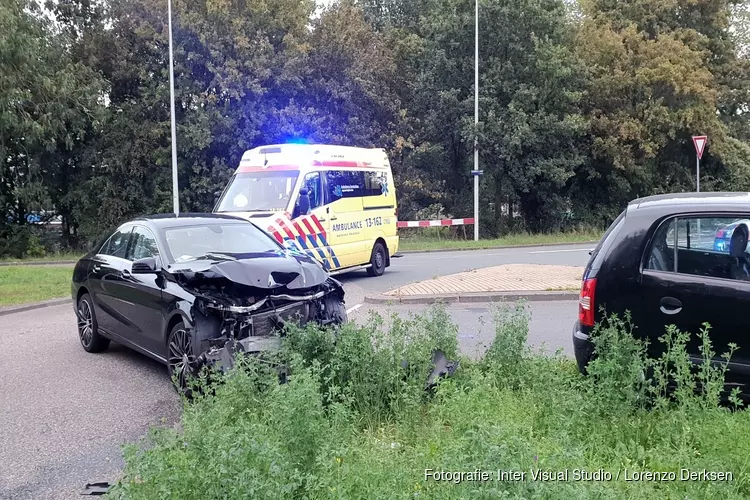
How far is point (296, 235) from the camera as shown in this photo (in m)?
11.7

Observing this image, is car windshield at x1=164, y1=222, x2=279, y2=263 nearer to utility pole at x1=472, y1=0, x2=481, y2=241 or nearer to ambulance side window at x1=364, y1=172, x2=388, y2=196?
ambulance side window at x1=364, y1=172, x2=388, y2=196

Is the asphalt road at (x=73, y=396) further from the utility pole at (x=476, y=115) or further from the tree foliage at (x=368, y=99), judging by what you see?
the tree foliage at (x=368, y=99)

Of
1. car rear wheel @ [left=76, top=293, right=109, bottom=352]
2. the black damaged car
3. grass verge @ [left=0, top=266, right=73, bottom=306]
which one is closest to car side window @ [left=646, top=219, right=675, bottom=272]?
the black damaged car

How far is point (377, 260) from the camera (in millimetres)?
14617

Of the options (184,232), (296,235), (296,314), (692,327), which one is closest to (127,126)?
(296,235)

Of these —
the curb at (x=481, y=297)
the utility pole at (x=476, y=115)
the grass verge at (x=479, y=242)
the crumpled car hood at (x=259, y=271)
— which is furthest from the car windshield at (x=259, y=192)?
the utility pole at (x=476, y=115)

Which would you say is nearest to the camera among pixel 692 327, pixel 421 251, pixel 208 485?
pixel 208 485

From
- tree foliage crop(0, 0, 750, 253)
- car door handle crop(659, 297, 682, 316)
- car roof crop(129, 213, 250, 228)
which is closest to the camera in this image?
car door handle crop(659, 297, 682, 316)

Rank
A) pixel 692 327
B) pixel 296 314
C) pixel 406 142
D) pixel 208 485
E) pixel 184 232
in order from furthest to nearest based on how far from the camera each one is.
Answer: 1. pixel 406 142
2. pixel 184 232
3. pixel 296 314
4. pixel 692 327
5. pixel 208 485

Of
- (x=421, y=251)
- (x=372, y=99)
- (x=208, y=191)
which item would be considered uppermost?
(x=372, y=99)

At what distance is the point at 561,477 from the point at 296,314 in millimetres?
3352

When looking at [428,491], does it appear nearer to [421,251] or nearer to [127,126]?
[421,251]

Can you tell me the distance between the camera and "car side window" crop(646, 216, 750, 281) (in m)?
4.74

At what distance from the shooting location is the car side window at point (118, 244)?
24.3 feet
